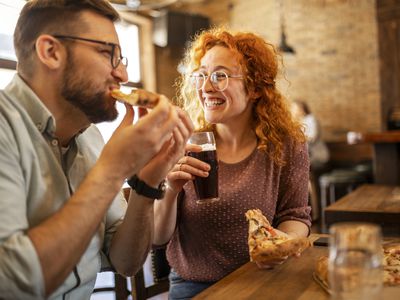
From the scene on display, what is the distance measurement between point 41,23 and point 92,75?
0.18 metres

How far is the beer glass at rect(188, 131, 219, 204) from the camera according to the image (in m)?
1.51

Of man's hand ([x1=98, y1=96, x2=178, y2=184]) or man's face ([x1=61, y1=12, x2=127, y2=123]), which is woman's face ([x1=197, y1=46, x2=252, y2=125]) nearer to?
man's face ([x1=61, y1=12, x2=127, y2=123])

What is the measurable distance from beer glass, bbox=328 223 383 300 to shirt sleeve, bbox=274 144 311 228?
0.93 metres

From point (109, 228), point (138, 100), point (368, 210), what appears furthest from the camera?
point (368, 210)

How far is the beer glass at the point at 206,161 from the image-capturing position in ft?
4.94

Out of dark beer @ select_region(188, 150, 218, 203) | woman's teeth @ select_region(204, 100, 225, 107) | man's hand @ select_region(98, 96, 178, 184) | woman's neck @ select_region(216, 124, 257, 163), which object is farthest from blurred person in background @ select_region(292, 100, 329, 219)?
man's hand @ select_region(98, 96, 178, 184)

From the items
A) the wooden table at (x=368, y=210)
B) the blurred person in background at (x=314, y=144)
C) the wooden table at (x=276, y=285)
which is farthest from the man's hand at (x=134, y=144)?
the blurred person in background at (x=314, y=144)

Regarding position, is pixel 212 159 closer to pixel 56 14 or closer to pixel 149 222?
pixel 149 222

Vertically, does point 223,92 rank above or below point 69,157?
above

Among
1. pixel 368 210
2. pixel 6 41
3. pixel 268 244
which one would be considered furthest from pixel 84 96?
pixel 6 41

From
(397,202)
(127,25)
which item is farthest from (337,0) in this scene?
(397,202)

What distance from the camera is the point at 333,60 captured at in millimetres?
7301

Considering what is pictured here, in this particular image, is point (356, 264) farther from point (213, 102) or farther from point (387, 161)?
point (387, 161)

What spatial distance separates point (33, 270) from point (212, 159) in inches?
29.6
